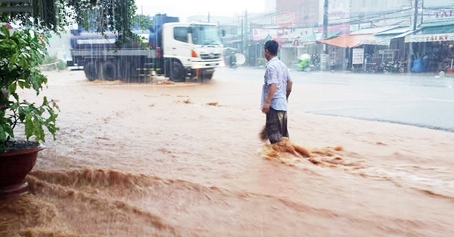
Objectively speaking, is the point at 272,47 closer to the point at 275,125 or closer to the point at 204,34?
the point at 275,125

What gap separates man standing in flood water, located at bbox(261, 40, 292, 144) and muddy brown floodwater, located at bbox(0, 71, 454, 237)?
415mm

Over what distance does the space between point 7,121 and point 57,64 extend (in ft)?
89.0

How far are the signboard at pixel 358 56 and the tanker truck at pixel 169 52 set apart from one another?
12271 mm

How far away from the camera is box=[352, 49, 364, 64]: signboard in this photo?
26969mm

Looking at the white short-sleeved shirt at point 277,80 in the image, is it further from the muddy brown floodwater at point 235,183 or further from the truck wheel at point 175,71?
the truck wheel at point 175,71

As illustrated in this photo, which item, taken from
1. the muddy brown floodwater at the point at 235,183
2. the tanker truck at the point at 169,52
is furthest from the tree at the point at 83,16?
the tanker truck at the point at 169,52

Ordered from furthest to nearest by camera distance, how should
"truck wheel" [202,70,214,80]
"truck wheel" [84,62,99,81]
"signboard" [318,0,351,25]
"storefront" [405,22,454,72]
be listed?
"signboard" [318,0,351,25], "storefront" [405,22,454,72], "truck wheel" [84,62,99,81], "truck wheel" [202,70,214,80]

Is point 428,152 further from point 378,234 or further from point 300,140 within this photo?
point 378,234

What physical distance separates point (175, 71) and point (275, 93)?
44.8ft

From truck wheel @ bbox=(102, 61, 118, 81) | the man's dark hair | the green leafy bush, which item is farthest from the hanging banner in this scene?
the green leafy bush

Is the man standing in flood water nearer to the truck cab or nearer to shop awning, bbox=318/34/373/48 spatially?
the truck cab

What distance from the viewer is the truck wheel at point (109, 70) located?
20.2m

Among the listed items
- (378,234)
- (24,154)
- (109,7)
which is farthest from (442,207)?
(109,7)

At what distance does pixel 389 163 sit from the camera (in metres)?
5.60
